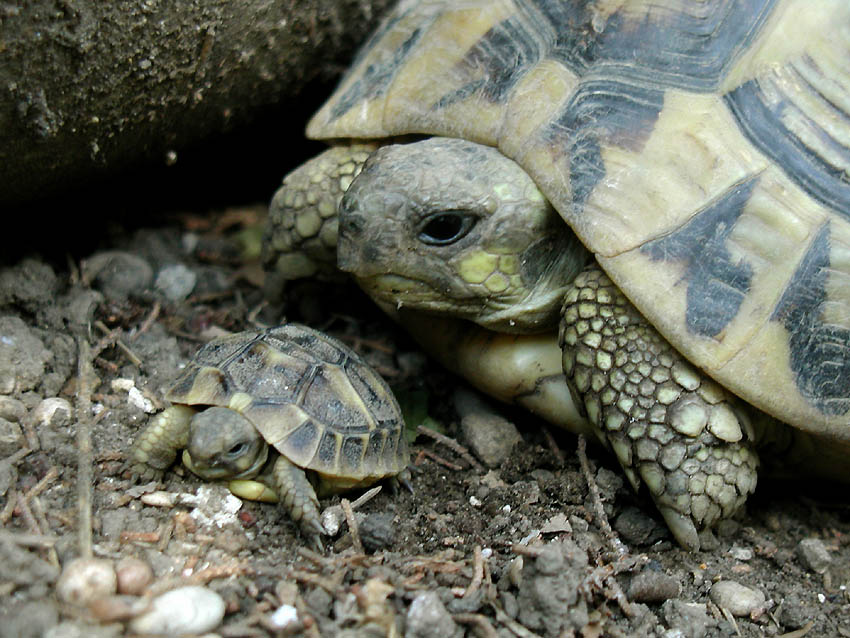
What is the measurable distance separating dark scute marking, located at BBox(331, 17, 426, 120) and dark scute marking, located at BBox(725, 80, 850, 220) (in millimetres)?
1128

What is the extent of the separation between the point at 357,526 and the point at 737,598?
1.09 metres

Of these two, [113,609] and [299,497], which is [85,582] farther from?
[299,497]

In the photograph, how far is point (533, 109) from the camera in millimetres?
2467

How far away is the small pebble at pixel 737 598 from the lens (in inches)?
89.7

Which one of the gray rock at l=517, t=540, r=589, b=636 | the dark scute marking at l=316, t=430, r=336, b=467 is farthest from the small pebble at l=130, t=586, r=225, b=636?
the gray rock at l=517, t=540, r=589, b=636

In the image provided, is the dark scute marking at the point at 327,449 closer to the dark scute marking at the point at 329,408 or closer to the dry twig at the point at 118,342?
the dark scute marking at the point at 329,408

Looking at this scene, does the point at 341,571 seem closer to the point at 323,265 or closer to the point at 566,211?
the point at 566,211

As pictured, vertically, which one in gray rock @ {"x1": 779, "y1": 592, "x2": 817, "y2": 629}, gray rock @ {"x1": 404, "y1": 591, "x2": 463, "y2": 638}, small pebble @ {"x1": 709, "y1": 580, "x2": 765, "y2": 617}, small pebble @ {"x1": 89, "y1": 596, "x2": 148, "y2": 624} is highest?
small pebble @ {"x1": 89, "y1": 596, "x2": 148, "y2": 624}

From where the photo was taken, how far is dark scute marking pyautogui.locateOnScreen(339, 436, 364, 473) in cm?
224

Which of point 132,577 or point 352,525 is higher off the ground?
point 132,577

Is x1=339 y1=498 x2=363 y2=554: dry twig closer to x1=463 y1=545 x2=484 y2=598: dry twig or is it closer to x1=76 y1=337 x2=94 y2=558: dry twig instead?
x1=463 y1=545 x2=484 y2=598: dry twig

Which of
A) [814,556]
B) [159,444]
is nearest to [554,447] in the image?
[814,556]

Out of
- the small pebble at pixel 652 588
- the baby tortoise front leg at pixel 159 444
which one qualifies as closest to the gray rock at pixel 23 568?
the baby tortoise front leg at pixel 159 444

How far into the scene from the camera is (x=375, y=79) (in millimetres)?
2928
